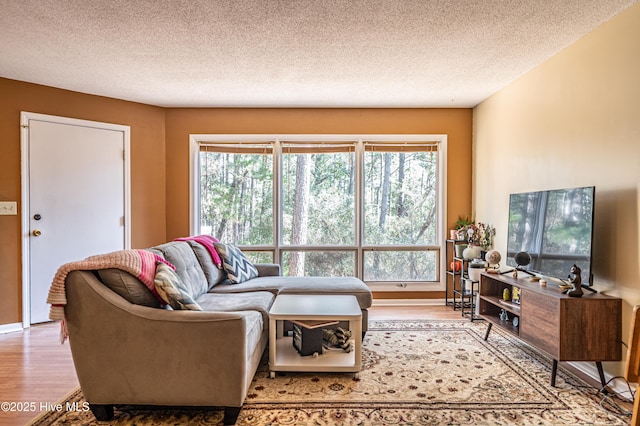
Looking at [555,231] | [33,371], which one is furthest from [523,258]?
[33,371]

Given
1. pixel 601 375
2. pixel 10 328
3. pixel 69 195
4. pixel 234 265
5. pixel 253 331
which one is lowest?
pixel 10 328

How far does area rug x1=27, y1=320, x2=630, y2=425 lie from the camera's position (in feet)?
6.77

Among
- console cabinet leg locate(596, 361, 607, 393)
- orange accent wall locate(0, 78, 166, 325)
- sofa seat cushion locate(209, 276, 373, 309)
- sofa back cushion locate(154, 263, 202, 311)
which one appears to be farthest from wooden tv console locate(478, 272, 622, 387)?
orange accent wall locate(0, 78, 166, 325)

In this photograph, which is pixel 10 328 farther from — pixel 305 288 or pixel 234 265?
pixel 305 288

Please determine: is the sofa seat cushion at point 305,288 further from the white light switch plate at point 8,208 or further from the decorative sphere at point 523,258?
the white light switch plate at point 8,208

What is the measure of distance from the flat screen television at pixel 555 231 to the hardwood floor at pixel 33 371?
341 cm

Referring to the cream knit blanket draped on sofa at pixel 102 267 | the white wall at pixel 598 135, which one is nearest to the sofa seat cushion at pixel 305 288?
the cream knit blanket draped on sofa at pixel 102 267

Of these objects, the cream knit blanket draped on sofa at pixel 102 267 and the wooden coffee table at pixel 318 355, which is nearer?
the cream knit blanket draped on sofa at pixel 102 267

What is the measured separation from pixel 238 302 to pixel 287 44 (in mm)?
2001

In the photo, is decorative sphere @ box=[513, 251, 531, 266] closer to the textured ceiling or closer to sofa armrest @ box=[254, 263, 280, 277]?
the textured ceiling

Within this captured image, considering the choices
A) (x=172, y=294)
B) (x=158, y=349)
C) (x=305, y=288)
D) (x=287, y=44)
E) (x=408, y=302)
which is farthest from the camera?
(x=408, y=302)

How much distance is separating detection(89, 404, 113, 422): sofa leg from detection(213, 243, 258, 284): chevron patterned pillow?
5.13 ft

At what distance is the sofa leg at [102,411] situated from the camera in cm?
204

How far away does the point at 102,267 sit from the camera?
2.04m
